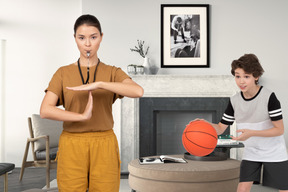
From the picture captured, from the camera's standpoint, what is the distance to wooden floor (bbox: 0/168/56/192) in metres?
4.15

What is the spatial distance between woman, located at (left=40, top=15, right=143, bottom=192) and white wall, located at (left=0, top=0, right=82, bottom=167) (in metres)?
4.39

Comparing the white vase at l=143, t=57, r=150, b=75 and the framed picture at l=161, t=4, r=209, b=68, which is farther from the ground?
the framed picture at l=161, t=4, r=209, b=68

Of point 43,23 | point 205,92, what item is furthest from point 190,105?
point 43,23

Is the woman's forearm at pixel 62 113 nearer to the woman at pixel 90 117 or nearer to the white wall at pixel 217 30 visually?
the woman at pixel 90 117

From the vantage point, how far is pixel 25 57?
5.70m

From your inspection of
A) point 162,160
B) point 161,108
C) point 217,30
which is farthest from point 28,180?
point 217,30

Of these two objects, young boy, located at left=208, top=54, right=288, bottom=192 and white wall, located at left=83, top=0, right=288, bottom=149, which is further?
white wall, located at left=83, top=0, right=288, bottom=149

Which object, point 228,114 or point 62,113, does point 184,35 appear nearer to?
point 228,114

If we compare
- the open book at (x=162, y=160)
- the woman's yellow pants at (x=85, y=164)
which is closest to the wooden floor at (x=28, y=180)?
the open book at (x=162, y=160)

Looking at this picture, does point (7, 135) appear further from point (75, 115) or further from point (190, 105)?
point (75, 115)

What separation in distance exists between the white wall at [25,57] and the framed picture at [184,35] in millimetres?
1581

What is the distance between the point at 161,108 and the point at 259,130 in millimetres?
2972

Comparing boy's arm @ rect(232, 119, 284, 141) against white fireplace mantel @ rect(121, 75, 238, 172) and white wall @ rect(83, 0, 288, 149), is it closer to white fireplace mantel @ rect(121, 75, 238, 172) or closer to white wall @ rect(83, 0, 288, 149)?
white fireplace mantel @ rect(121, 75, 238, 172)

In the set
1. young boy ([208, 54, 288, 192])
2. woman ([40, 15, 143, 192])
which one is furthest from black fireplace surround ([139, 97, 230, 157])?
woman ([40, 15, 143, 192])
